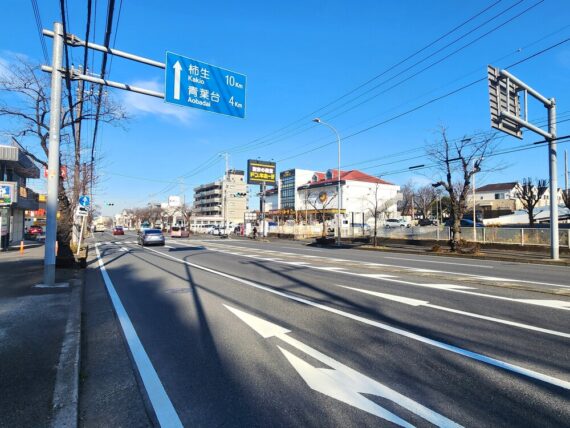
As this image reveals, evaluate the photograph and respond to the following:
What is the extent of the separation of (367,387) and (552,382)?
6.41ft

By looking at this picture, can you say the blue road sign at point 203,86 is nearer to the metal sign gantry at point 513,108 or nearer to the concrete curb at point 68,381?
the concrete curb at point 68,381

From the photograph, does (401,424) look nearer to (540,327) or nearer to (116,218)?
(540,327)

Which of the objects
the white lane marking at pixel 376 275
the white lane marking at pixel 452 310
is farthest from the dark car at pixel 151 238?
the white lane marking at pixel 452 310

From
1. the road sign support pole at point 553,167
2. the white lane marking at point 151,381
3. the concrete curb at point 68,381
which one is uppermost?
the road sign support pole at point 553,167

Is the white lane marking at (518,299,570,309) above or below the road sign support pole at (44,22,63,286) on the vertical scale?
below

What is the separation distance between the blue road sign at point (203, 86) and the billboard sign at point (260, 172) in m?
58.5

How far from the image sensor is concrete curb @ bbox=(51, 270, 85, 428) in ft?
10.5

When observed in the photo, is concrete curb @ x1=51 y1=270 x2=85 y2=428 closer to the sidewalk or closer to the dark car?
the sidewalk

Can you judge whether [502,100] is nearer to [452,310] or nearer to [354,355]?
[452,310]

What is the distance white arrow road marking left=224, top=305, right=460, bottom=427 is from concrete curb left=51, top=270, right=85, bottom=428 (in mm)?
2268

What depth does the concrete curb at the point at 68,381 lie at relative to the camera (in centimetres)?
321

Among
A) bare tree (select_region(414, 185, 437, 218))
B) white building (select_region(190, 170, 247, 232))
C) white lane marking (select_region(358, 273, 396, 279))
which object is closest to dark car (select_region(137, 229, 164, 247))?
white lane marking (select_region(358, 273, 396, 279))

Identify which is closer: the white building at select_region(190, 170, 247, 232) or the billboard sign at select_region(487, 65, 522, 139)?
the billboard sign at select_region(487, 65, 522, 139)

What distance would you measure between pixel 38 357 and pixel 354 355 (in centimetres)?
396
